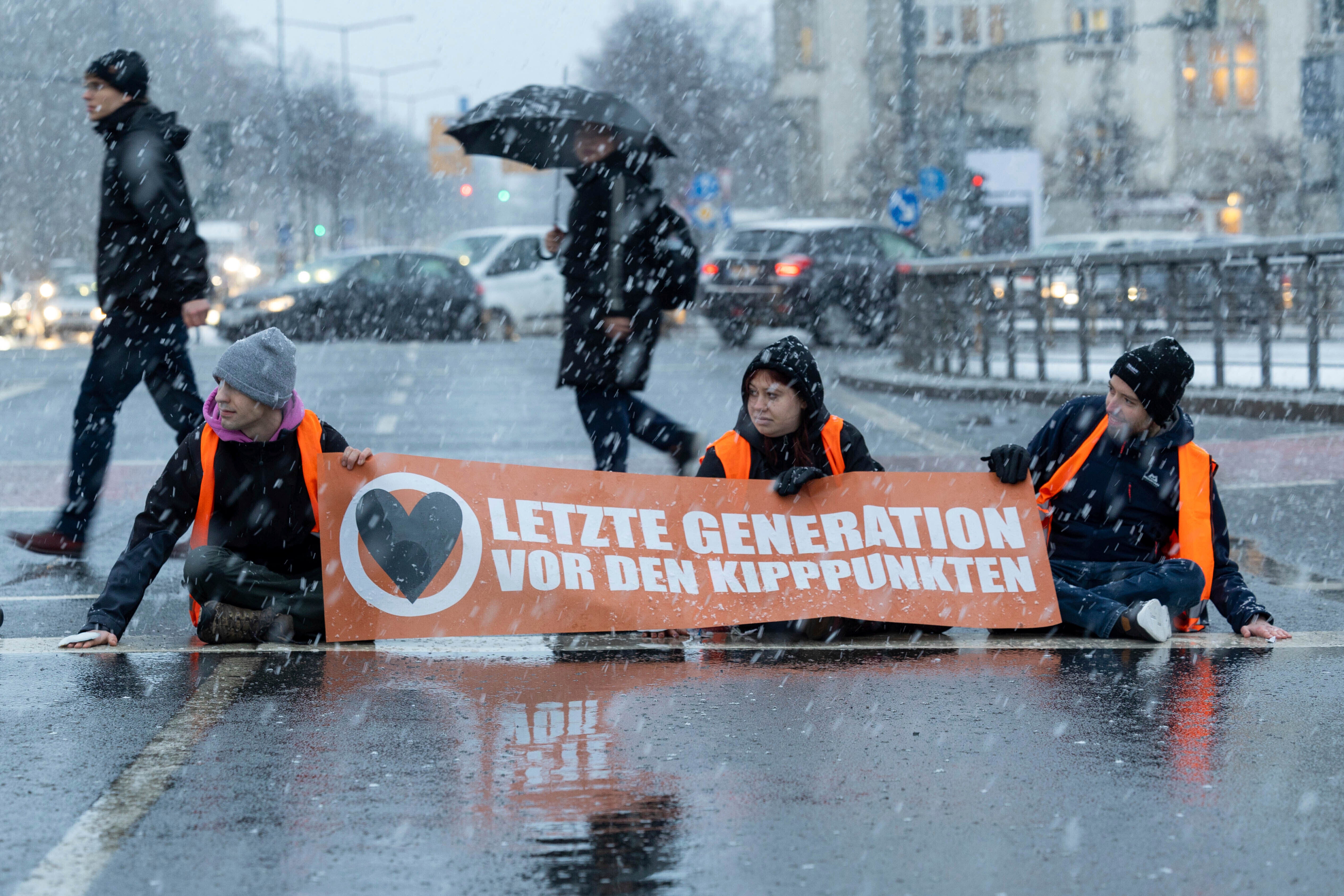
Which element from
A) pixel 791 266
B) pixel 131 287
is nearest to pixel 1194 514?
pixel 131 287

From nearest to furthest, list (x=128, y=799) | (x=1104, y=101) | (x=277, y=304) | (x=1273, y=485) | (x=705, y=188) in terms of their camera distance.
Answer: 1. (x=128, y=799)
2. (x=1273, y=485)
3. (x=277, y=304)
4. (x=705, y=188)
5. (x=1104, y=101)

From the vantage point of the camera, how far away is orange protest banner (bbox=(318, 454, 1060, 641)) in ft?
17.9

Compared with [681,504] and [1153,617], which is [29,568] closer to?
[681,504]

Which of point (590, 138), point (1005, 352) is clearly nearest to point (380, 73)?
point (1005, 352)

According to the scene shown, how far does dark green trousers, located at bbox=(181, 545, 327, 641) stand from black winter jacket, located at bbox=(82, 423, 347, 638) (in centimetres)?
7

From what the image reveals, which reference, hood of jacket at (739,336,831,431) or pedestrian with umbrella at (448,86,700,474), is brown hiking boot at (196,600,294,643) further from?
pedestrian with umbrella at (448,86,700,474)

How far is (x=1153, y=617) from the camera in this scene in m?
5.30

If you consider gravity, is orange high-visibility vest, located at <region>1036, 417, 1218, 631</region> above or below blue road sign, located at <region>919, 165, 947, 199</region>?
below

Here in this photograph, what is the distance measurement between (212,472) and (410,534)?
60cm

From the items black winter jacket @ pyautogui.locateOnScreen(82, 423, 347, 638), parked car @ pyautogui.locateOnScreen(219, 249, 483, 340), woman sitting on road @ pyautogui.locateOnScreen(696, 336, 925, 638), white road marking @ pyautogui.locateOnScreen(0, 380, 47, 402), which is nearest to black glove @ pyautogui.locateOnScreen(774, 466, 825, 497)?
woman sitting on road @ pyautogui.locateOnScreen(696, 336, 925, 638)

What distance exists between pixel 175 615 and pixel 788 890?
11.0 ft

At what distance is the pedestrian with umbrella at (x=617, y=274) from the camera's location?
23.6 ft

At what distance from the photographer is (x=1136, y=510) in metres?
5.64

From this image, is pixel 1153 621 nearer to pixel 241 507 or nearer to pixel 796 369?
pixel 796 369
